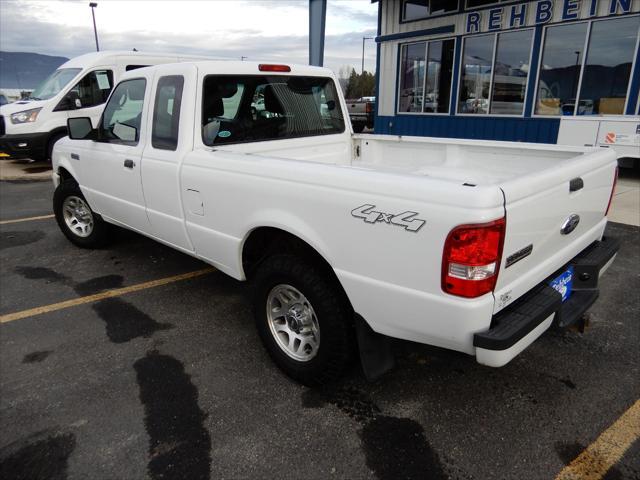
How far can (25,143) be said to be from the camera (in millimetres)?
→ 10273

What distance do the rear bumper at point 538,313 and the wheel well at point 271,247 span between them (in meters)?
0.90

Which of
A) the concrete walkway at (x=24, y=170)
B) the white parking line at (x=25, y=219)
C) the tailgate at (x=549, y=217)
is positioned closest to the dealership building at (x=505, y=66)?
the tailgate at (x=549, y=217)

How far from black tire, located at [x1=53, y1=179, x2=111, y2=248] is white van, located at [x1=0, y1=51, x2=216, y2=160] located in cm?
572

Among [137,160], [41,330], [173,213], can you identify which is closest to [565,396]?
[173,213]

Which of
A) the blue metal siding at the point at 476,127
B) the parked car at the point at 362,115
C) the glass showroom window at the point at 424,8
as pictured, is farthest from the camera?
the parked car at the point at 362,115

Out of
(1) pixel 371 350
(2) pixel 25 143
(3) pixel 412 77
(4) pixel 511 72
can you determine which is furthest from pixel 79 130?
(3) pixel 412 77

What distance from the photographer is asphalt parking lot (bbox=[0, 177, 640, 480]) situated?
88.2 inches

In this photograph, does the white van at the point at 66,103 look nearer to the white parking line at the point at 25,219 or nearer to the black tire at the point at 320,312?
the white parking line at the point at 25,219

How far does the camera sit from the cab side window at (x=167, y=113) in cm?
329

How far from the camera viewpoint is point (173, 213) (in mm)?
3420

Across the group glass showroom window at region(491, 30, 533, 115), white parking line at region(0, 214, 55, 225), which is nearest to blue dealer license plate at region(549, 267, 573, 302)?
white parking line at region(0, 214, 55, 225)

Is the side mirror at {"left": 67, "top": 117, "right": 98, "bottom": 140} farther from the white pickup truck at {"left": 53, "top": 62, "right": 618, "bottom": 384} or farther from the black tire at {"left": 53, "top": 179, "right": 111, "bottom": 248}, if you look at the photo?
the black tire at {"left": 53, "top": 179, "right": 111, "bottom": 248}

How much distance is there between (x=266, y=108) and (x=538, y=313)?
8.17ft

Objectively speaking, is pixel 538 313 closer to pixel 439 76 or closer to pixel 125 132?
pixel 125 132
